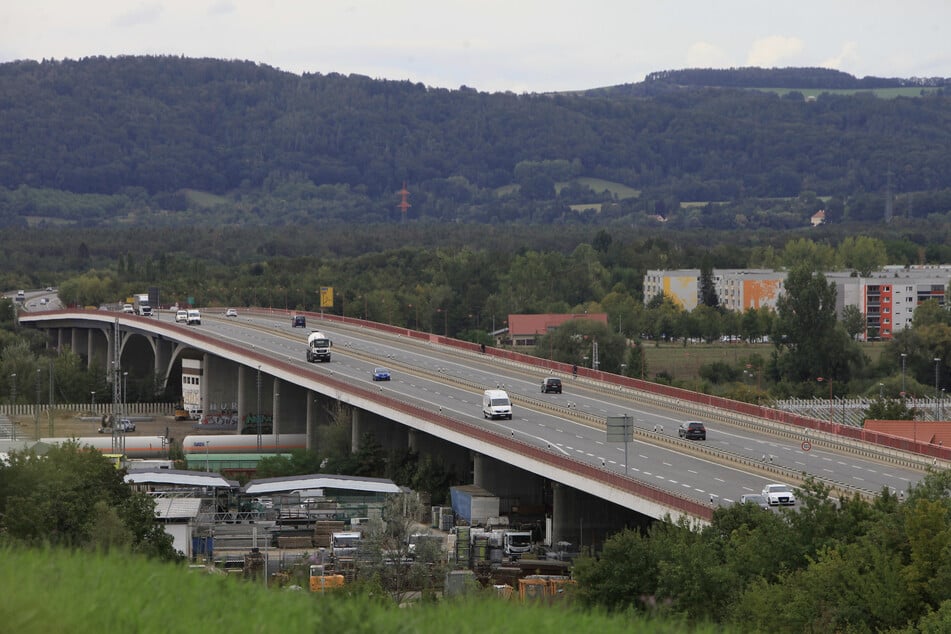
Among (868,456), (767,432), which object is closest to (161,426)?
(767,432)

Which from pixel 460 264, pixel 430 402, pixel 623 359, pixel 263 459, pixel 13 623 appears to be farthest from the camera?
pixel 460 264

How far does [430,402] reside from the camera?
72.0 metres

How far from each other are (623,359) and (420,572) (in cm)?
7173

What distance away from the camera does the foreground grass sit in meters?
12.2

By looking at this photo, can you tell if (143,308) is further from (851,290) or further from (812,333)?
(851,290)

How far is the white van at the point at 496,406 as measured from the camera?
6525cm

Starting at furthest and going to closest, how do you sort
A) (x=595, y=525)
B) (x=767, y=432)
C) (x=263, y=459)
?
(x=263, y=459) → (x=767, y=432) → (x=595, y=525)

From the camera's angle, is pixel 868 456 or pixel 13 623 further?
pixel 868 456

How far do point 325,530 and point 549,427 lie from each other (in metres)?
11.0

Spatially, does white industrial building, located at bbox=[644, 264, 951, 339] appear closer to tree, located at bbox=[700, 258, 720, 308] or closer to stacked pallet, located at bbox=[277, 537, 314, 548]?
tree, located at bbox=[700, 258, 720, 308]

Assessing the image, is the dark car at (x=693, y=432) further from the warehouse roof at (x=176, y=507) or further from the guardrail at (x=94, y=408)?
the guardrail at (x=94, y=408)

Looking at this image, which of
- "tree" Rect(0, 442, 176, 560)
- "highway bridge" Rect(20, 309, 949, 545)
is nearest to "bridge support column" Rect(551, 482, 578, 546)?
"highway bridge" Rect(20, 309, 949, 545)

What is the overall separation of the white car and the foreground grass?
27.3 metres

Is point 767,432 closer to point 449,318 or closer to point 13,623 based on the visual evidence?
point 13,623
